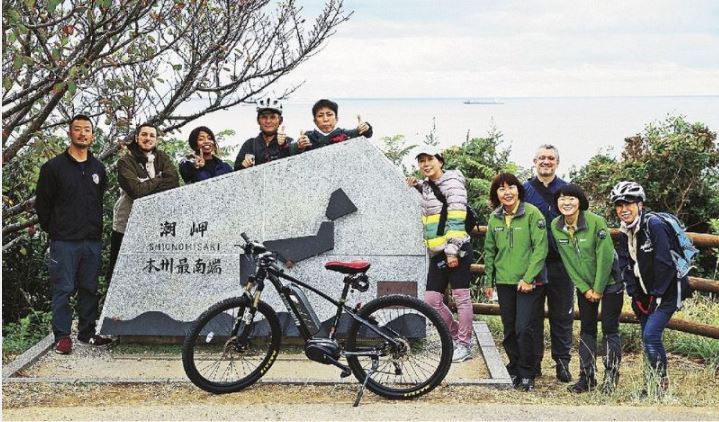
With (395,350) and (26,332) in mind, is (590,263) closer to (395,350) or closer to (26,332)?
(395,350)

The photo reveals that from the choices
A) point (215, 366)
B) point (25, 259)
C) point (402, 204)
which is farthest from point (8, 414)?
point (25, 259)

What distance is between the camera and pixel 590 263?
21.1 feet

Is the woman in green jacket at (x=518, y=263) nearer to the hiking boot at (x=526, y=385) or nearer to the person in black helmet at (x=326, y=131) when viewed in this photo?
the hiking boot at (x=526, y=385)

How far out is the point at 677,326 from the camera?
26.5 feet

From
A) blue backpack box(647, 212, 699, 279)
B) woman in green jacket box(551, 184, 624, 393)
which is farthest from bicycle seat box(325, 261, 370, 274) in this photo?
blue backpack box(647, 212, 699, 279)

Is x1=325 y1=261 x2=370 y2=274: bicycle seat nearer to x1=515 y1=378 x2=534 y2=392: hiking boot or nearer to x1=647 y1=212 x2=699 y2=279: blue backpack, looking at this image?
x1=515 y1=378 x2=534 y2=392: hiking boot

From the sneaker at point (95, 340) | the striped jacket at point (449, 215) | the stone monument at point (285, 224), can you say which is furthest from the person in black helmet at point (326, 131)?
the sneaker at point (95, 340)

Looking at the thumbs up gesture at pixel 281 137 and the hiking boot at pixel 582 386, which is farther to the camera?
the thumbs up gesture at pixel 281 137

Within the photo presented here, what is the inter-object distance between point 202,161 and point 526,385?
3.28 m

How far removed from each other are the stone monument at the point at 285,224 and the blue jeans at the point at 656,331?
193 centimetres

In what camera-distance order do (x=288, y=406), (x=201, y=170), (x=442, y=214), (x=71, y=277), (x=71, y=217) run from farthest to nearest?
(x=201, y=170) < (x=71, y=277) < (x=71, y=217) < (x=442, y=214) < (x=288, y=406)

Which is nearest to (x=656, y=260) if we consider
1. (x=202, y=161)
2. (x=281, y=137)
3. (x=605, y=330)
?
(x=605, y=330)

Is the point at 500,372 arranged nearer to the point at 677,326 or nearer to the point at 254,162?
the point at 677,326

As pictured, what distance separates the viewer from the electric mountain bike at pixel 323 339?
6.11 metres
